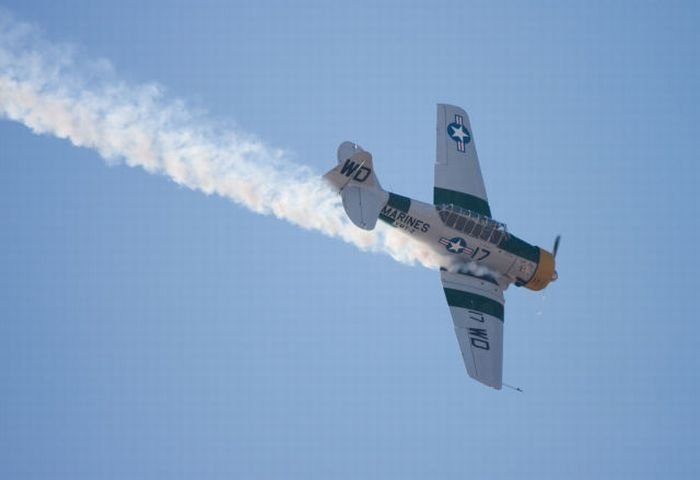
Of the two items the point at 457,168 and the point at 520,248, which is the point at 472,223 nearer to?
the point at 520,248

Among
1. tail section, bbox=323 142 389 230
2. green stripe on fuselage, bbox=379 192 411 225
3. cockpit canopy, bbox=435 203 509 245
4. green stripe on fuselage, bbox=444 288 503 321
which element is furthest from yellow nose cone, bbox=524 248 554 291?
tail section, bbox=323 142 389 230

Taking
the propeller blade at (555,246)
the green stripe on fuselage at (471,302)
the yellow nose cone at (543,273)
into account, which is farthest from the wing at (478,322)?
the propeller blade at (555,246)

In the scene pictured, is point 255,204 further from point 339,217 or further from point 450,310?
point 450,310

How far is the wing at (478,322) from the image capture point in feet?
105

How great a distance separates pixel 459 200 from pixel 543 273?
12.1ft

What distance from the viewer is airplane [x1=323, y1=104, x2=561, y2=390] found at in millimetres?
32469

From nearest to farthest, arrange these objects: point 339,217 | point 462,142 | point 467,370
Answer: point 467,370 → point 339,217 → point 462,142

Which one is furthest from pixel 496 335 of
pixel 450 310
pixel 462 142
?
pixel 462 142

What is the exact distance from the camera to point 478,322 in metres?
33.5

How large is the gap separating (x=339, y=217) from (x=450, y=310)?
461cm

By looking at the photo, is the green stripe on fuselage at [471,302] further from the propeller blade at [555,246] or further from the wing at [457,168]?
the wing at [457,168]

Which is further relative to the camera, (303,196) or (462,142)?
(462,142)

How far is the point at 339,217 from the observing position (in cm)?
3431

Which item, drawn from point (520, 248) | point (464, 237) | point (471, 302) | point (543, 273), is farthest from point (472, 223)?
point (543, 273)
